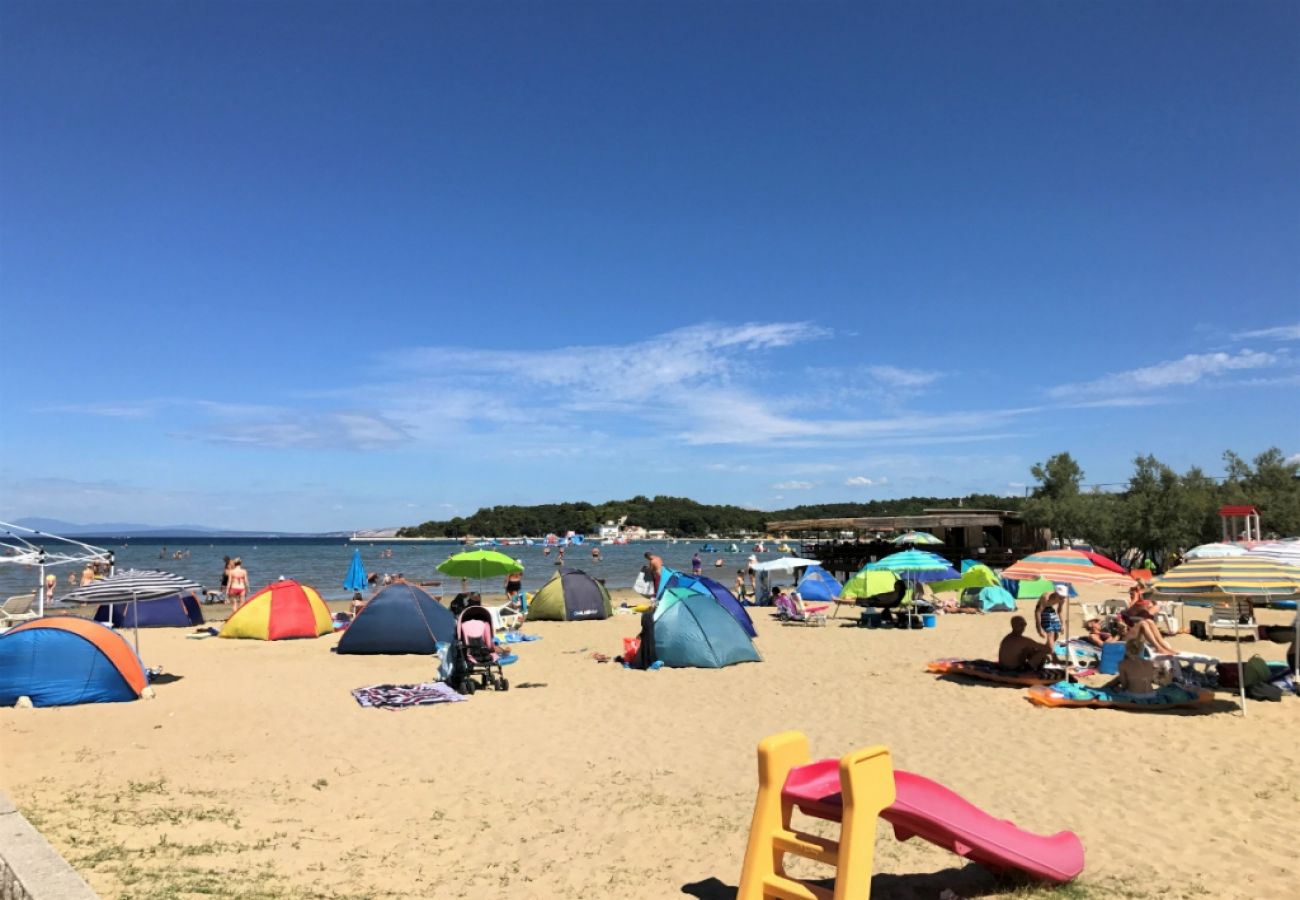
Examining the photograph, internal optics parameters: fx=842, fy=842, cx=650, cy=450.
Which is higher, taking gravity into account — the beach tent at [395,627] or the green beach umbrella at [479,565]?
the green beach umbrella at [479,565]

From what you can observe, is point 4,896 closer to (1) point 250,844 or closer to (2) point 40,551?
(1) point 250,844

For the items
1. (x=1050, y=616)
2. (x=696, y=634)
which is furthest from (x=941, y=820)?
(x=1050, y=616)

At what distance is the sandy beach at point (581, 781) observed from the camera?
5082mm

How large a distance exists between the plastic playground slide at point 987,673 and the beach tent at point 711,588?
10.9ft

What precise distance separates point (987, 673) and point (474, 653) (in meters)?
7.13

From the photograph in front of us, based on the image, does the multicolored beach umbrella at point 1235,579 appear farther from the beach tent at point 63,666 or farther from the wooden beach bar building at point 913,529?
the wooden beach bar building at point 913,529

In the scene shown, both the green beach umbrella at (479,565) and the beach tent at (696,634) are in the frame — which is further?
the green beach umbrella at (479,565)

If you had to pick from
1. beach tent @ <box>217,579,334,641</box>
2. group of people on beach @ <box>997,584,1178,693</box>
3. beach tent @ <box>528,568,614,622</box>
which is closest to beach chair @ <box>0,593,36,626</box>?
beach tent @ <box>217,579,334,641</box>

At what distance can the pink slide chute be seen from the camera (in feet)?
14.0

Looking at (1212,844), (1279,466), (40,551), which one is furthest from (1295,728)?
(1279,466)

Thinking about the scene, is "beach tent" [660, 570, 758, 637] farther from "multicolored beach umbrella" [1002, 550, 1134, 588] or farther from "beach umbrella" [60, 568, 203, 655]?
"beach umbrella" [60, 568, 203, 655]

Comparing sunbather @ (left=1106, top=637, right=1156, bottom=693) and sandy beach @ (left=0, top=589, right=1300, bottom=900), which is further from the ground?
sunbather @ (left=1106, top=637, right=1156, bottom=693)

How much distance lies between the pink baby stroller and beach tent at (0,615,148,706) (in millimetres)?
3930

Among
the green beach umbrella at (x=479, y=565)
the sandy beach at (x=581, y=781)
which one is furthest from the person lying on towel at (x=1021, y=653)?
the green beach umbrella at (x=479, y=565)
